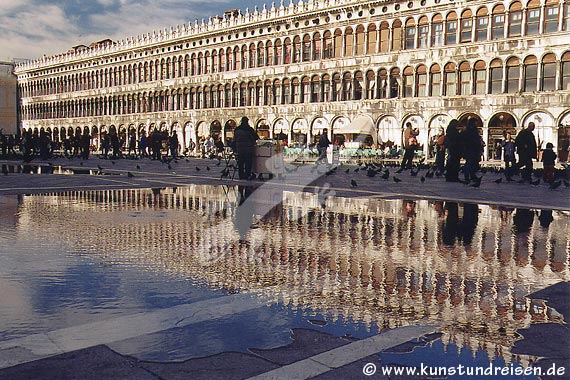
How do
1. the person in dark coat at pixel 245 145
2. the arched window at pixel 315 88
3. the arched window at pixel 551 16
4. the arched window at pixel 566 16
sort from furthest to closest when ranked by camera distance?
the arched window at pixel 315 88
the arched window at pixel 551 16
the arched window at pixel 566 16
the person in dark coat at pixel 245 145

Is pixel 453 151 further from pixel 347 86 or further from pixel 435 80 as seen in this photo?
pixel 347 86

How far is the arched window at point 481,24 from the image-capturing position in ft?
129

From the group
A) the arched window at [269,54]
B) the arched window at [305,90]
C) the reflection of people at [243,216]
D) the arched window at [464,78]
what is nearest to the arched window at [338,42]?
the arched window at [305,90]

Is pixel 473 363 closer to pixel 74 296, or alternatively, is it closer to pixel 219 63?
pixel 74 296

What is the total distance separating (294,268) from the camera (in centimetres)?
497

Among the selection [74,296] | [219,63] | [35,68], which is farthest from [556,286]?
[35,68]

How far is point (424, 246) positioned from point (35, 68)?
8863 cm

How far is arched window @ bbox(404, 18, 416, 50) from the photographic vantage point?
42.8 meters

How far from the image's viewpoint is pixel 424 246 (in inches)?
241

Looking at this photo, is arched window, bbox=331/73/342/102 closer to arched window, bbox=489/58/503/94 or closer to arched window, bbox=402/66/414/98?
arched window, bbox=402/66/414/98

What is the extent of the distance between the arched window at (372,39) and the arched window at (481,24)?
26.2 feet

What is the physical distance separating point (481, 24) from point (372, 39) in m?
8.68

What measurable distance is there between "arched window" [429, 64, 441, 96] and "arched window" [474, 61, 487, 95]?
8.68ft

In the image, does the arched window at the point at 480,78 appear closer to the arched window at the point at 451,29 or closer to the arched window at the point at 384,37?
the arched window at the point at 451,29
